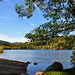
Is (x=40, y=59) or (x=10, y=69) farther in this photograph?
(x=40, y=59)

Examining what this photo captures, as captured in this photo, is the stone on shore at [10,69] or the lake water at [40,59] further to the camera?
the lake water at [40,59]

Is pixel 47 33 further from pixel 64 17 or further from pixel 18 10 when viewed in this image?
pixel 18 10

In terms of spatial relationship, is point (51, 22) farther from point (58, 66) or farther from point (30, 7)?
point (58, 66)

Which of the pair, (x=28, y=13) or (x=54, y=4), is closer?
(x=54, y=4)

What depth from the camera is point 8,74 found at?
14.2 m

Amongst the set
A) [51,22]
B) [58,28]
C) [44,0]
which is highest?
[44,0]

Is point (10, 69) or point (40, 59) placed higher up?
point (10, 69)

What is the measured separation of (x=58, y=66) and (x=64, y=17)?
655 cm

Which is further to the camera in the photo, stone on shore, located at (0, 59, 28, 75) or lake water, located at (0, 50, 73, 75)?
lake water, located at (0, 50, 73, 75)

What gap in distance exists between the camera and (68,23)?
14.4 meters

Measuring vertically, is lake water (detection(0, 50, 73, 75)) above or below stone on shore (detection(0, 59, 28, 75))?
below

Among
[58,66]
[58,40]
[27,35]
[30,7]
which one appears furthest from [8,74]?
[30,7]

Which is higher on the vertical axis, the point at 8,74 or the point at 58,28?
the point at 58,28

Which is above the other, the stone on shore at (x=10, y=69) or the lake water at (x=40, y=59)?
the stone on shore at (x=10, y=69)
